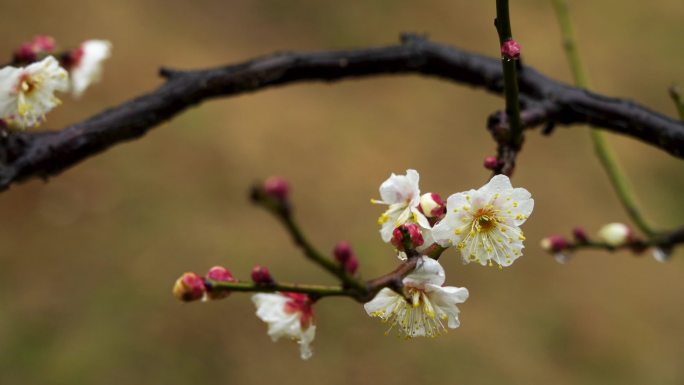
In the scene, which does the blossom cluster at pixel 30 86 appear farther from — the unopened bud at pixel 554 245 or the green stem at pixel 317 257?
the unopened bud at pixel 554 245

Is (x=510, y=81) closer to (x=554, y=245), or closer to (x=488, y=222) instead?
(x=488, y=222)

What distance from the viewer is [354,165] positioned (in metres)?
2.56

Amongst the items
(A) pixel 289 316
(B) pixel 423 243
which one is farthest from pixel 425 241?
(A) pixel 289 316

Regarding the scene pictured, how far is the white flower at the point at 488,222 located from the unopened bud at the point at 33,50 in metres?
0.43

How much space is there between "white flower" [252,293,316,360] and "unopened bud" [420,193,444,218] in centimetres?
10

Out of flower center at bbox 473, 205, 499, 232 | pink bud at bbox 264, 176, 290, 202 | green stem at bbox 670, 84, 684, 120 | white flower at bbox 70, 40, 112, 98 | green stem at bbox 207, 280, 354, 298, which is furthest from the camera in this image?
white flower at bbox 70, 40, 112, 98

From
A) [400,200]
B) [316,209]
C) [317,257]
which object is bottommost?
[317,257]

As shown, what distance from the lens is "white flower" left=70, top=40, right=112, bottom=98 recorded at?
712mm

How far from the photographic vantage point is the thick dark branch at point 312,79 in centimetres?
57

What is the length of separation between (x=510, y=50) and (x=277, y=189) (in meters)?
0.21

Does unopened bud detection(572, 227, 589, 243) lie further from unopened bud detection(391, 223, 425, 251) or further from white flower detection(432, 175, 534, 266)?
unopened bud detection(391, 223, 425, 251)

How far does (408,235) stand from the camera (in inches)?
16.0

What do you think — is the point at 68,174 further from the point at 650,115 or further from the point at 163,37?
the point at 650,115

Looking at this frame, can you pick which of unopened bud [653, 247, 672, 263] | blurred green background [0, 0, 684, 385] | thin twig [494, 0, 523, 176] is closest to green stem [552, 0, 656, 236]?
unopened bud [653, 247, 672, 263]
